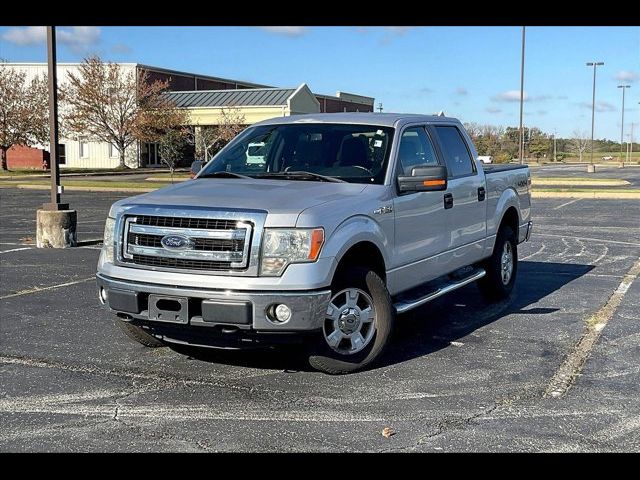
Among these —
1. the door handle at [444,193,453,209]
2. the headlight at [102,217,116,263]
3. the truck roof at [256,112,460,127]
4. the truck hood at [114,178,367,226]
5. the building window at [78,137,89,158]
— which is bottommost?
the headlight at [102,217,116,263]

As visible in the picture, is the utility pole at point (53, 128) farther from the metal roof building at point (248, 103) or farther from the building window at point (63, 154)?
the building window at point (63, 154)

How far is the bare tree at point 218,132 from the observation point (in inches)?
1987

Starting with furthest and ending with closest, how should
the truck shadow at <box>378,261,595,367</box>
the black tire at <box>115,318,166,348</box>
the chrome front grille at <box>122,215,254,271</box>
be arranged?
the truck shadow at <box>378,261,595,367</box>, the black tire at <box>115,318,166,348</box>, the chrome front grille at <box>122,215,254,271</box>

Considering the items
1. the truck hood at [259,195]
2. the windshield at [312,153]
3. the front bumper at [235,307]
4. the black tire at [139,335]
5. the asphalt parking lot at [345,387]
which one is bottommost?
the asphalt parking lot at [345,387]

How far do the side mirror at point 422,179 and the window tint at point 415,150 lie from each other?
23 centimetres

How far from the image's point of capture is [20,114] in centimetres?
5128

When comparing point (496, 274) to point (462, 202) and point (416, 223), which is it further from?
point (416, 223)

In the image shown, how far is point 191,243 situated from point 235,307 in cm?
59

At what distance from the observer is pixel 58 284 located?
925 centimetres

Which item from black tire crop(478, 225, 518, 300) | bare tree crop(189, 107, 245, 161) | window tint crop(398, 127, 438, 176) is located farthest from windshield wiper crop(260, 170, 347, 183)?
bare tree crop(189, 107, 245, 161)

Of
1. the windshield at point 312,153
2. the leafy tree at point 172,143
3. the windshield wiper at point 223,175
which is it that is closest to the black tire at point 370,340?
the windshield at point 312,153

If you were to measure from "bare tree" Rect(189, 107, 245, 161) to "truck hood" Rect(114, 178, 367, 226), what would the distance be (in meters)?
43.6

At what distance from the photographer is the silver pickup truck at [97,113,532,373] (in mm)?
5031

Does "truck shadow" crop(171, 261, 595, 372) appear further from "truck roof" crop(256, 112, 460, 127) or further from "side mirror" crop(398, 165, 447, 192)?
"truck roof" crop(256, 112, 460, 127)
